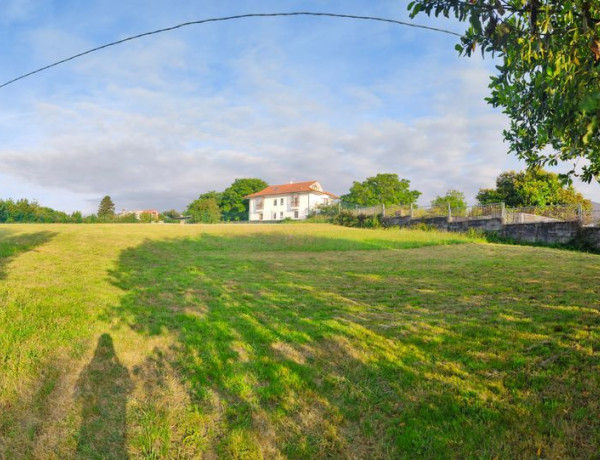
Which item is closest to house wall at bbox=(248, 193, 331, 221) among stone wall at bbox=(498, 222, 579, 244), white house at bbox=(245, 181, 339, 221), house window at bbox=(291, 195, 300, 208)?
white house at bbox=(245, 181, 339, 221)

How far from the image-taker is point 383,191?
74.4 meters

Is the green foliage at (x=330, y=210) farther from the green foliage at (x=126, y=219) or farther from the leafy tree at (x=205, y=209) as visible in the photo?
the green foliage at (x=126, y=219)

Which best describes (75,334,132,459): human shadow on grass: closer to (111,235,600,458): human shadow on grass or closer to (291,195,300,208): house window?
(111,235,600,458): human shadow on grass

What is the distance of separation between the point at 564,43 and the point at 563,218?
69.1 ft

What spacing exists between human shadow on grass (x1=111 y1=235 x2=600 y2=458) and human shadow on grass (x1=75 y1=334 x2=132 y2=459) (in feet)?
2.44

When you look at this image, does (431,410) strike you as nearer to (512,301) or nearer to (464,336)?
(464,336)

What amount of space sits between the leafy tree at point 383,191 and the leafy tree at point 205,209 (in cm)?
2969

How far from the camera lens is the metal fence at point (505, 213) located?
66.3 feet

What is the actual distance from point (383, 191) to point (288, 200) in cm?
2061

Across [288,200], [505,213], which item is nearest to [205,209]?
[288,200]

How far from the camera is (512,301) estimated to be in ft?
24.7

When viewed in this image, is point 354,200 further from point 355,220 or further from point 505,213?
Answer: point 505,213

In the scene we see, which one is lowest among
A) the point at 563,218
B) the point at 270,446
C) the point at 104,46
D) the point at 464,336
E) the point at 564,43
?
the point at 270,446

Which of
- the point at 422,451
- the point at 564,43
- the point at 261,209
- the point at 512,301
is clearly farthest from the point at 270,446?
the point at 261,209
